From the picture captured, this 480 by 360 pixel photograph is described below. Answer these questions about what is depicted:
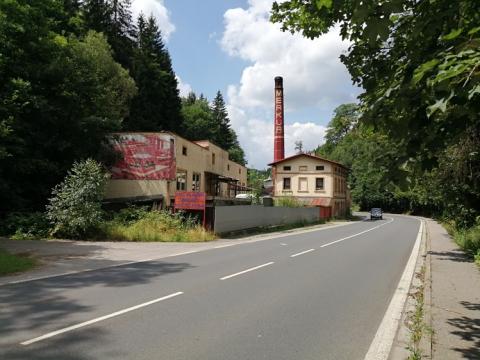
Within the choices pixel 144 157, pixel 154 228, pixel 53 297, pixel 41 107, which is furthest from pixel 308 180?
pixel 53 297

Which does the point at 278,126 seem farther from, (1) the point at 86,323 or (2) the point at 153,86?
(1) the point at 86,323

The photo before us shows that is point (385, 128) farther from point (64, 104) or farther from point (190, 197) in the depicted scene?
point (64, 104)

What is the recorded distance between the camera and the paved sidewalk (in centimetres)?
605

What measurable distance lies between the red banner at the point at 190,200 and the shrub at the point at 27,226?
7.05 meters

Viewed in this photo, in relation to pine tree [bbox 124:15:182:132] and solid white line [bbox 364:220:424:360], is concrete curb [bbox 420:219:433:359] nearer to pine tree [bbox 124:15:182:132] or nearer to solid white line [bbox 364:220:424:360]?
solid white line [bbox 364:220:424:360]

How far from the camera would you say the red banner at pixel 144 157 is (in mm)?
31078

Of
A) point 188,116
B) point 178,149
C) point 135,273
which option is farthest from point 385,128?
point 188,116

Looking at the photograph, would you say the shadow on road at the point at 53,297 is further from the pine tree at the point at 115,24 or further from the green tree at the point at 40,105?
the pine tree at the point at 115,24

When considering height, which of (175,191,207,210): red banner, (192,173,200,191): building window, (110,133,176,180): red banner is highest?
(110,133,176,180): red banner

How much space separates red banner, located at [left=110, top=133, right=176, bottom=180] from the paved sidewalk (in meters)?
19.6

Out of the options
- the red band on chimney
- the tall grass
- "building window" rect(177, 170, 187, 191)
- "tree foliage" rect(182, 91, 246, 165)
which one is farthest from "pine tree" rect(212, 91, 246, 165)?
the tall grass

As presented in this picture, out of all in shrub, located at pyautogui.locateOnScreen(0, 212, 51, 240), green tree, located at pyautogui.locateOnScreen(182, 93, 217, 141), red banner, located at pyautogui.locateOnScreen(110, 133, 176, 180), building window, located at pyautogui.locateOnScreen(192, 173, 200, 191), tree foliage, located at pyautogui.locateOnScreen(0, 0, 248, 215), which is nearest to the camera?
shrub, located at pyautogui.locateOnScreen(0, 212, 51, 240)

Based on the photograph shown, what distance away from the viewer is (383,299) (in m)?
9.53

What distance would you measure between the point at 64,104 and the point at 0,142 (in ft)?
16.7
